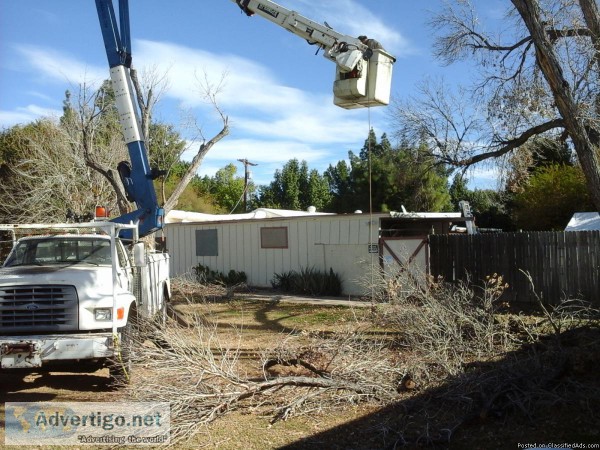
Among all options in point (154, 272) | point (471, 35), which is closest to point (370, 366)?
point (154, 272)

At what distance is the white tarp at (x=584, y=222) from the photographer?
19609 mm

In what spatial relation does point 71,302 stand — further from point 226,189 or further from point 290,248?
point 226,189

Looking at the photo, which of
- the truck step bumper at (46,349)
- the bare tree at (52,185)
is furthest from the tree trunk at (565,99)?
the bare tree at (52,185)

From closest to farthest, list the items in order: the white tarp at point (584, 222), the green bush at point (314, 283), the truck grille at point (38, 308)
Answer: the truck grille at point (38, 308) → the green bush at point (314, 283) → the white tarp at point (584, 222)

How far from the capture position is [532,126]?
12945 mm

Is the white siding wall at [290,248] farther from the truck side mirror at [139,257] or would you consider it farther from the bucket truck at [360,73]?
the truck side mirror at [139,257]

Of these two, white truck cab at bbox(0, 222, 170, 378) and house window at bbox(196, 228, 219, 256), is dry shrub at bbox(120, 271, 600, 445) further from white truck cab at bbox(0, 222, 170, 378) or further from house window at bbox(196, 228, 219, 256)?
house window at bbox(196, 228, 219, 256)

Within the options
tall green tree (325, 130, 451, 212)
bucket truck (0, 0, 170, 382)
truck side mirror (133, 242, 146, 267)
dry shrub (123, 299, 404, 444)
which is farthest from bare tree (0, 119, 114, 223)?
dry shrub (123, 299, 404, 444)

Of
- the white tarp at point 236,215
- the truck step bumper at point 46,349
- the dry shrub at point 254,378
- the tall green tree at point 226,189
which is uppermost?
the tall green tree at point 226,189

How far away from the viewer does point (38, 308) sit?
696 centimetres

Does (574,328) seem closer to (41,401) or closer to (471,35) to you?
(41,401)

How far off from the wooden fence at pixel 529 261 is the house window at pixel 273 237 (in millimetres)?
5987

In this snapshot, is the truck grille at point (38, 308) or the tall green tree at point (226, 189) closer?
the truck grille at point (38, 308)

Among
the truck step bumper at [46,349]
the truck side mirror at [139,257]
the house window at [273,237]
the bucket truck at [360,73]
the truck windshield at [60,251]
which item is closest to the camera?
the truck step bumper at [46,349]
